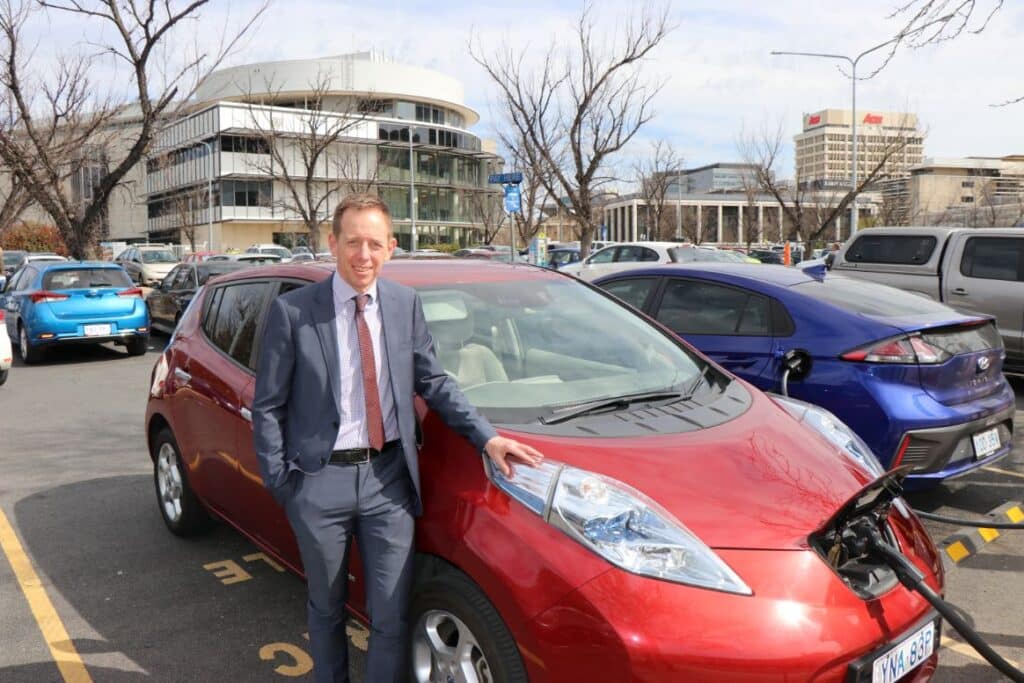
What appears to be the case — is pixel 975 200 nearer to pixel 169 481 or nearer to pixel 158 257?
pixel 158 257

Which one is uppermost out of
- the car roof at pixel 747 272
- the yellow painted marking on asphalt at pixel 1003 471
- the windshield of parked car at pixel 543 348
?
the car roof at pixel 747 272

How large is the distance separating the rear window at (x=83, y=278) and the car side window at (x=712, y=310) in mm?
10408

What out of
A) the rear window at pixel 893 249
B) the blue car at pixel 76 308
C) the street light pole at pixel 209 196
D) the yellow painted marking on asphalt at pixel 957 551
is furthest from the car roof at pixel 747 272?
the street light pole at pixel 209 196

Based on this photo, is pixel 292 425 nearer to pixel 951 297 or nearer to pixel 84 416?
pixel 84 416

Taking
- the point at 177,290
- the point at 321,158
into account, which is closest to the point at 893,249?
the point at 177,290

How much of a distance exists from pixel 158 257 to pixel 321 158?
105ft

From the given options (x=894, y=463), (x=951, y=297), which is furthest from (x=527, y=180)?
(x=894, y=463)

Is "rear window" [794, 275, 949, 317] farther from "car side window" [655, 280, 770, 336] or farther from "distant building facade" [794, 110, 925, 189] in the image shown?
"distant building facade" [794, 110, 925, 189]

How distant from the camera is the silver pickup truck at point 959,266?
9.22m

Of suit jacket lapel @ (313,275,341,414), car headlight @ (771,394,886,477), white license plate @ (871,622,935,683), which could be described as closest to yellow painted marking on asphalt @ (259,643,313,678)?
suit jacket lapel @ (313,275,341,414)

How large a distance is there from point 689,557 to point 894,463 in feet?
8.43

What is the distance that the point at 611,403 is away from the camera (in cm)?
304

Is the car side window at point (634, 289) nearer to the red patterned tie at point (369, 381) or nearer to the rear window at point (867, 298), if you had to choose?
the rear window at point (867, 298)

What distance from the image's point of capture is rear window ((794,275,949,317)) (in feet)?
16.2
